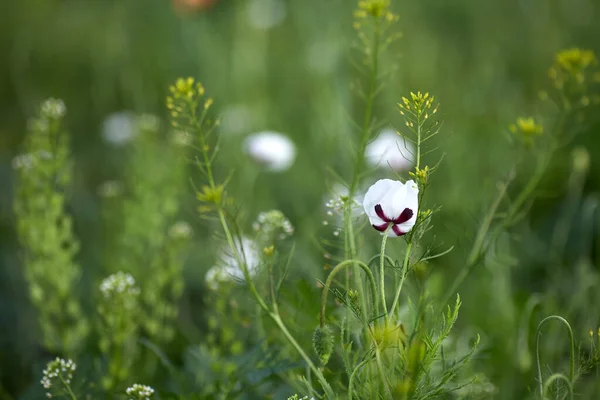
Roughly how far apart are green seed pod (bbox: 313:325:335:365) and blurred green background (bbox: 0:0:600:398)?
0.53m

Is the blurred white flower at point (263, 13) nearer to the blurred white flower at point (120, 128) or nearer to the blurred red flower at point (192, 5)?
the blurred red flower at point (192, 5)

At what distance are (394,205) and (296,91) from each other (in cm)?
206

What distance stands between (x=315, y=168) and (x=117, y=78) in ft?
3.40

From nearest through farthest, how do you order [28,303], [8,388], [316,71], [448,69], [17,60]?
[8,388]
[28,303]
[17,60]
[316,71]
[448,69]

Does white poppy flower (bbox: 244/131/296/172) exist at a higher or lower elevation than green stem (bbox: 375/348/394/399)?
higher

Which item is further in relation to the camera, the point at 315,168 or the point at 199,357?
the point at 315,168

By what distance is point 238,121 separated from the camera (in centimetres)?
233

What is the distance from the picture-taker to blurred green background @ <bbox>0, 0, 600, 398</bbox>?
5.51ft

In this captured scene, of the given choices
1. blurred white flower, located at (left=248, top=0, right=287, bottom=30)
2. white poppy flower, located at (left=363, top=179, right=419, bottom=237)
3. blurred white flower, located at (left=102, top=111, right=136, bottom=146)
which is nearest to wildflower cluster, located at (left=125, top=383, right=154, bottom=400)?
white poppy flower, located at (left=363, top=179, right=419, bottom=237)

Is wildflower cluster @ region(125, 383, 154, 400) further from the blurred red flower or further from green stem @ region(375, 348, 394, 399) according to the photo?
the blurred red flower

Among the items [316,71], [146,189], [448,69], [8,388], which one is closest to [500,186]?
[146,189]

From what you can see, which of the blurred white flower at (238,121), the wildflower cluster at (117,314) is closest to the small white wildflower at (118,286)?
the wildflower cluster at (117,314)

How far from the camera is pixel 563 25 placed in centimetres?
280

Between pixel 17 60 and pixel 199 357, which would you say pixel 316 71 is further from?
pixel 199 357
